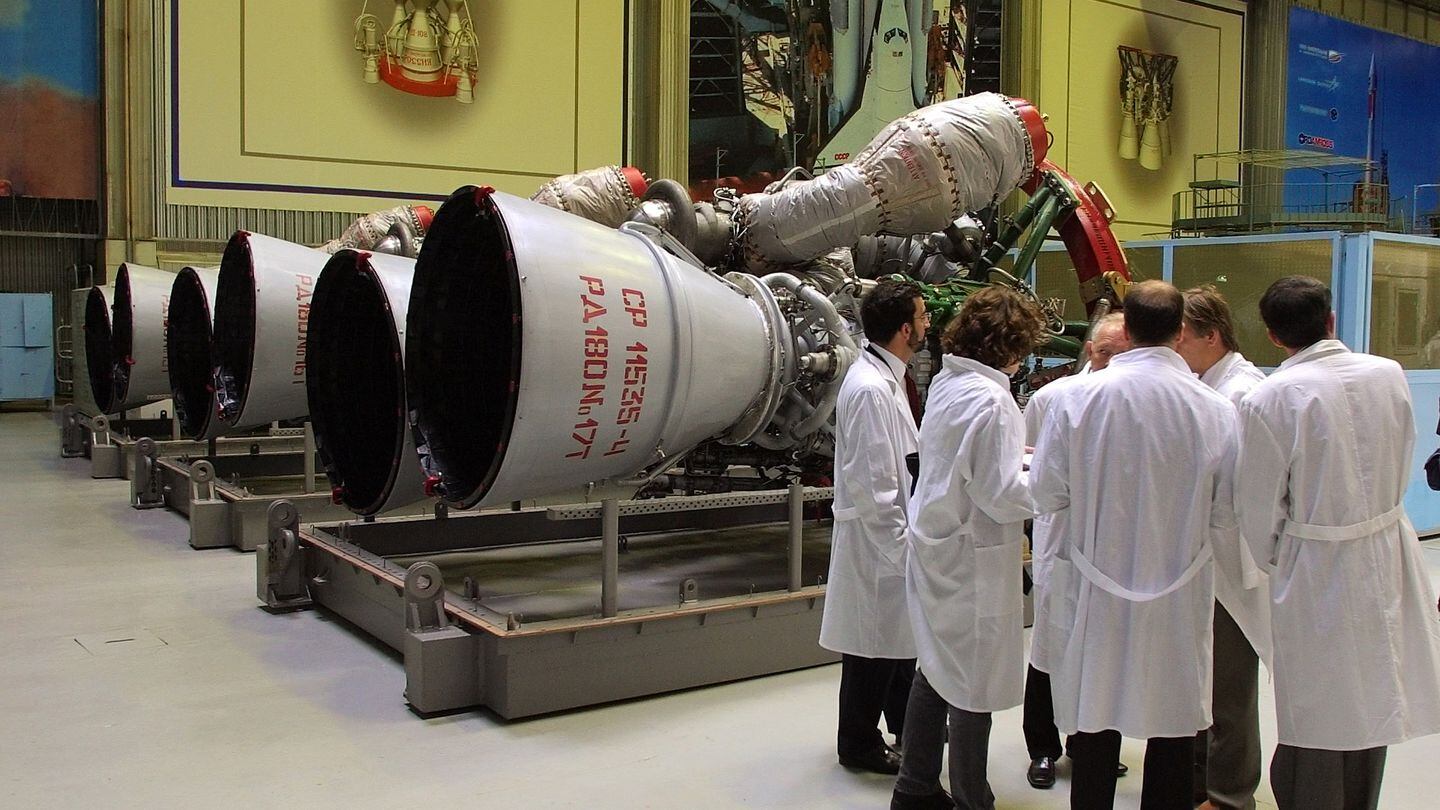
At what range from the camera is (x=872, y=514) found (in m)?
3.67

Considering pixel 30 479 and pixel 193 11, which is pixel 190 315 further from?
pixel 193 11

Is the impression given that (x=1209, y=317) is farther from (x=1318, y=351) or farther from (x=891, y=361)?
(x=891, y=361)

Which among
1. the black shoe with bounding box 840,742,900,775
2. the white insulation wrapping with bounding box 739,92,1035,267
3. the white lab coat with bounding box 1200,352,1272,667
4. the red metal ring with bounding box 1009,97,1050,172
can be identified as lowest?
the black shoe with bounding box 840,742,900,775

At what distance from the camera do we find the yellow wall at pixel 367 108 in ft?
45.3

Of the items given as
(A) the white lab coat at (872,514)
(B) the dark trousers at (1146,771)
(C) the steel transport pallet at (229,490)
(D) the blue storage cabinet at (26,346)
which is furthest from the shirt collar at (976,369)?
(D) the blue storage cabinet at (26,346)

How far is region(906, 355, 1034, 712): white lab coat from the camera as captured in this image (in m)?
3.13

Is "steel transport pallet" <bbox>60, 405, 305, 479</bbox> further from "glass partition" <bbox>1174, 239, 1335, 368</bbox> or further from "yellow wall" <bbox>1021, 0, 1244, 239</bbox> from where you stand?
"yellow wall" <bbox>1021, 0, 1244, 239</bbox>

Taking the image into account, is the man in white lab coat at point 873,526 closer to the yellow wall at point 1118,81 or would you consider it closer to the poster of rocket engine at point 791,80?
the poster of rocket engine at point 791,80

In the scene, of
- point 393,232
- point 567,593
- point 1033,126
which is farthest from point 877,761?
point 393,232

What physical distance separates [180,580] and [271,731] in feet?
9.13

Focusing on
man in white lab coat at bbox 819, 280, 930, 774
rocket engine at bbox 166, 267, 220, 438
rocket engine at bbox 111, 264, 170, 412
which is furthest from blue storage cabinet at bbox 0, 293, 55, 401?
man in white lab coat at bbox 819, 280, 930, 774

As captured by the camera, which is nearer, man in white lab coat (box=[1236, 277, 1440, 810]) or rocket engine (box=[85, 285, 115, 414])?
man in white lab coat (box=[1236, 277, 1440, 810])

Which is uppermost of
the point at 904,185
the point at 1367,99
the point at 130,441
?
the point at 1367,99

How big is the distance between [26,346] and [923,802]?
1553 centimetres
